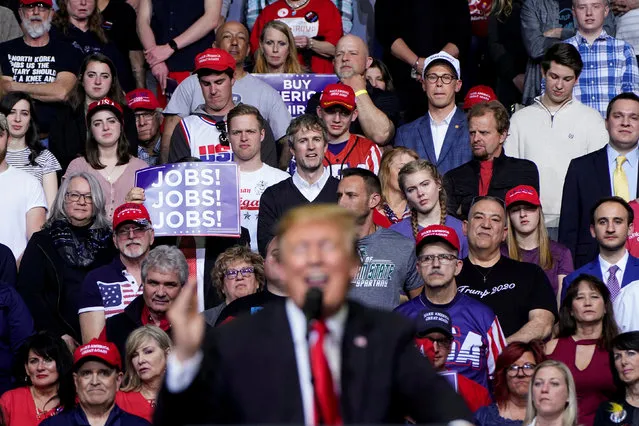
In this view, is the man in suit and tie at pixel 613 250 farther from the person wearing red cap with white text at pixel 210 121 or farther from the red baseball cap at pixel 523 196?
the person wearing red cap with white text at pixel 210 121

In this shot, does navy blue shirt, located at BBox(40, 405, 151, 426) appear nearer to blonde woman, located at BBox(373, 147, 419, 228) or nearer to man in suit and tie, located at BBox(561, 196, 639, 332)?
blonde woman, located at BBox(373, 147, 419, 228)

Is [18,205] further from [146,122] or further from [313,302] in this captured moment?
[313,302]

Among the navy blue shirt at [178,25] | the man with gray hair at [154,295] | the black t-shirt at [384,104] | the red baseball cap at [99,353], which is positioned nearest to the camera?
the red baseball cap at [99,353]

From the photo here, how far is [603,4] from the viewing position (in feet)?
40.8

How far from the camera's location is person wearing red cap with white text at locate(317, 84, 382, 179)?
35.4 feet

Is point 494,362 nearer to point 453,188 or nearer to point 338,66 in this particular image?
point 453,188

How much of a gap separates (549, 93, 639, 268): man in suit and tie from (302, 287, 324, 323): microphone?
271 inches

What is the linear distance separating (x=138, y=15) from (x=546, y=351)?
623cm

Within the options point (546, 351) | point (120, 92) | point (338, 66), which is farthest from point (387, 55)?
point (546, 351)

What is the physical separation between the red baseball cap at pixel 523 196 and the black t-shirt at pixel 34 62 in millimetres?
4361

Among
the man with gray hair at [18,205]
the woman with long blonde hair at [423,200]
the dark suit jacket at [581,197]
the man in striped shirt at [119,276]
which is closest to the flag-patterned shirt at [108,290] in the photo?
the man in striped shirt at [119,276]

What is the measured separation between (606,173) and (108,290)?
4.00m

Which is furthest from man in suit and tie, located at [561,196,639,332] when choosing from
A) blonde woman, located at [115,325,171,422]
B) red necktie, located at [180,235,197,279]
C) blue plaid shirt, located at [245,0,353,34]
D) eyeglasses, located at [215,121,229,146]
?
blue plaid shirt, located at [245,0,353,34]

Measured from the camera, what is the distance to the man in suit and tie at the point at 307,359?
3.88m
